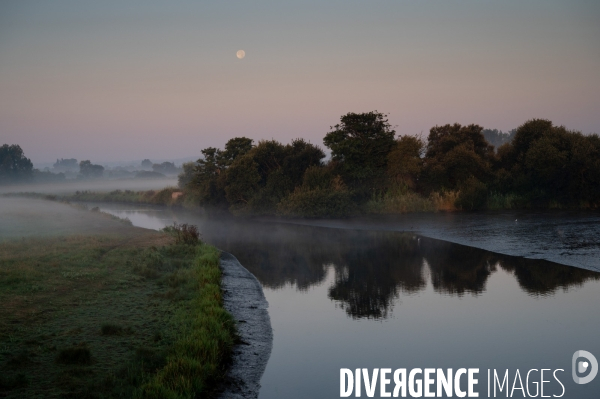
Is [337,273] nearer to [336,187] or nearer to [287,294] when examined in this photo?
[287,294]

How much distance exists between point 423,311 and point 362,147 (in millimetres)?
27868

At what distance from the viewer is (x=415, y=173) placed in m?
38.9

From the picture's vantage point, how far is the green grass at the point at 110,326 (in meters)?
7.66

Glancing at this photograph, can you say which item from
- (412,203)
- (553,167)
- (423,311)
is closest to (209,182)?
(412,203)

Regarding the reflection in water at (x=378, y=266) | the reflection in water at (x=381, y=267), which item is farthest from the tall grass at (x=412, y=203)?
the reflection in water at (x=381, y=267)

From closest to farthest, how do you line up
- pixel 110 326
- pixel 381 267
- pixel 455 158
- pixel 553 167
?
1. pixel 110 326
2. pixel 381 267
3. pixel 553 167
4. pixel 455 158

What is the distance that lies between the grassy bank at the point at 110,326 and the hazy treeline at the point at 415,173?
2023 centimetres

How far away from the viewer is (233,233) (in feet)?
105

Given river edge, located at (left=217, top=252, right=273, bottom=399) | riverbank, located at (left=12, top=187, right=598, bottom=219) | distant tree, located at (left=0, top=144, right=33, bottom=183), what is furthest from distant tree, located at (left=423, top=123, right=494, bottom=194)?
distant tree, located at (left=0, top=144, right=33, bottom=183)

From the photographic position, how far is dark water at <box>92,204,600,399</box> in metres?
9.41

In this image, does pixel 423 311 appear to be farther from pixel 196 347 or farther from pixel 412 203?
pixel 412 203

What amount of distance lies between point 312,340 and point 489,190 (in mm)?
30041

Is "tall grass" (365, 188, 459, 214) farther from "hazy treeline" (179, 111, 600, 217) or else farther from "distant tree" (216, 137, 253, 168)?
"distant tree" (216, 137, 253, 168)

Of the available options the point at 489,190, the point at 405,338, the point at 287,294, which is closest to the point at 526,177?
the point at 489,190
